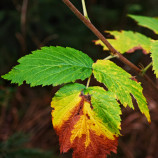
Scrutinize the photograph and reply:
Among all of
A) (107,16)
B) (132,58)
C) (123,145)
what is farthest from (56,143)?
(107,16)

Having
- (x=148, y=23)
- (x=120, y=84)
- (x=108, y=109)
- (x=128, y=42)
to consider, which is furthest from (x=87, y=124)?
(x=148, y=23)

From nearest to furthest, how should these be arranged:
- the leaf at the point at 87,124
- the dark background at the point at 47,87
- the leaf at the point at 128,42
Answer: the leaf at the point at 87,124 < the leaf at the point at 128,42 < the dark background at the point at 47,87

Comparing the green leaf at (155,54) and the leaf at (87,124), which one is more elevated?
the green leaf at (155,54)

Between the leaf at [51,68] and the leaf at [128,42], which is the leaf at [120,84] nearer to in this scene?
the leaf at [51,68]

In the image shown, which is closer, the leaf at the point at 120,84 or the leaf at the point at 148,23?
the leaf at the point at 120,84

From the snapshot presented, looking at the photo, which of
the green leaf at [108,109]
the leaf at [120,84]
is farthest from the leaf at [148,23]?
the green leaf at [108,109]

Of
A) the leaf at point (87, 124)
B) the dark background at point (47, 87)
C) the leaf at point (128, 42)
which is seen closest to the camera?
the leaf at point (87, 124)
